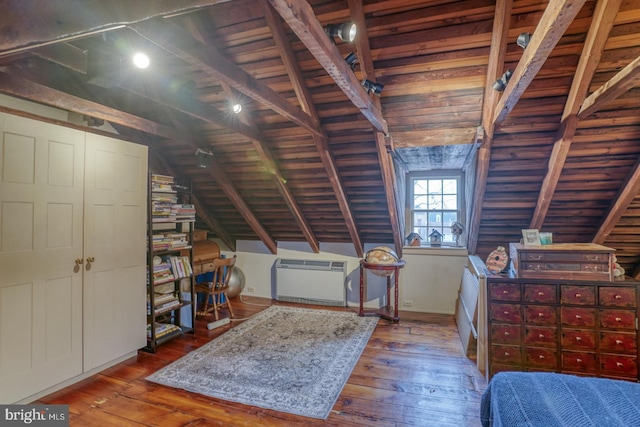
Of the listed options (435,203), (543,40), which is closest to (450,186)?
(435,203)

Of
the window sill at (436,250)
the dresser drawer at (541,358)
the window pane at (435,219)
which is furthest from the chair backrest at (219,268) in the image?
the dresser drawer at (541,358)

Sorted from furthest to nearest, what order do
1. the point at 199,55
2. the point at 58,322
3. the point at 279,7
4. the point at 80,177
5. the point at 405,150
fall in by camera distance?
the point at 405,150 < the point at 80,177 < the point at 58,322 < the point at 199,55 < the point at 279,7

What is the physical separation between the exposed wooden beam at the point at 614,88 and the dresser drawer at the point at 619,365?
194cm

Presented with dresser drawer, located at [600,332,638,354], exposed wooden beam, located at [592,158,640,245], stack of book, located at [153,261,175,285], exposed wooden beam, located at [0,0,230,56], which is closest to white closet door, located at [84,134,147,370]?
stack of book, located at [153,261,175,285]

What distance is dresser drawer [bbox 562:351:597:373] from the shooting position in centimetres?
255

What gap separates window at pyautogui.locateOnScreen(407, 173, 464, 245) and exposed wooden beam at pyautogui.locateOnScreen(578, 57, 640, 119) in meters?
2.09

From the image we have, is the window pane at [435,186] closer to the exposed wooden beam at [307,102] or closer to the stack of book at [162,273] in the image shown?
the exposed wooden beam at [307,102]

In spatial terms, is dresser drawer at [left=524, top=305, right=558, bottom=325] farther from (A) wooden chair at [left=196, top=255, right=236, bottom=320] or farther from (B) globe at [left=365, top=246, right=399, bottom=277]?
(A) wooden chair at [left=196, top=255, right=236, bottom=320]

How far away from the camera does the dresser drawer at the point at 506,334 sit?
266 centimetres

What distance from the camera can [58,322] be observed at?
96.3 inches

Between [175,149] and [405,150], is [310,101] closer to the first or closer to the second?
[405,150]

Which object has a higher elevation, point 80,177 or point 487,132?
point 487,132

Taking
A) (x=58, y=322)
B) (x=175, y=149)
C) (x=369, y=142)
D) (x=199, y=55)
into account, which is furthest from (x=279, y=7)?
(x=175, y=149)

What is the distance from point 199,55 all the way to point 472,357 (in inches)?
135
